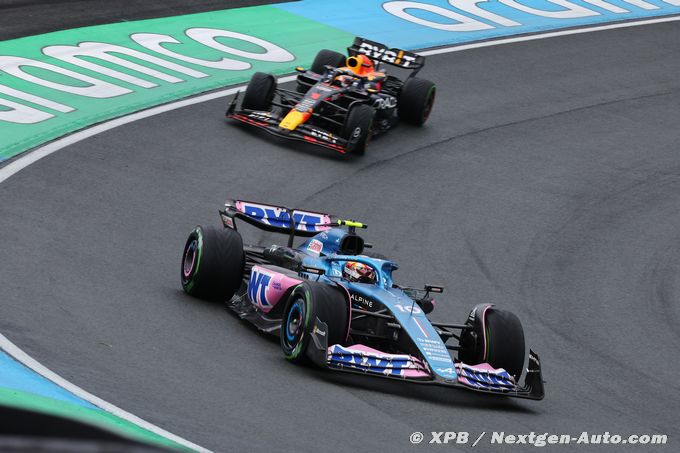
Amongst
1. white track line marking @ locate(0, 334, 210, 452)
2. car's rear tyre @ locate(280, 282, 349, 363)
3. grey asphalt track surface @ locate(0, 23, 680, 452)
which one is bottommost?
grey asphalt track surface @ locate(0, 23, 680, 452)

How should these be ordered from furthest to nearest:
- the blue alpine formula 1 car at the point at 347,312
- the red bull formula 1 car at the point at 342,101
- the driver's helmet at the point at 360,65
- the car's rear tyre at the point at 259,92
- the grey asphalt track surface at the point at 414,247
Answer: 1. the driver's helmet at the point at 360,65
2. the car's rear tyre at the point at 259,92
3. the red bull formula 1 car at the point at 342,101
4. the blue alpine formula 1 car at the point at 347,312
5. the grey asphalt track surface at the point at 414,247

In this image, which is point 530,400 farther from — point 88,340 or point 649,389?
point 88,340

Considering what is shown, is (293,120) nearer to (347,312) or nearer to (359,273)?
(359,273)

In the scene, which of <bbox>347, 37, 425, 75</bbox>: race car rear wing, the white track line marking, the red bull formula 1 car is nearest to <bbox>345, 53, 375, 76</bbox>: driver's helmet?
the red bull formula 1 car

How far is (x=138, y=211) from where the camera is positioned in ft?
46.1

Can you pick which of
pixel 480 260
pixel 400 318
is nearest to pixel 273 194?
pixel 480 260

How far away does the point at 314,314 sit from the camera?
9430 millimetres

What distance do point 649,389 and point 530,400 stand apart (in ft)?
5.14

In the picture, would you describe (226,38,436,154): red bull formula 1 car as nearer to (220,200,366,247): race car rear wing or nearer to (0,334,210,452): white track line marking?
(220,200,366,247): race car rear wing

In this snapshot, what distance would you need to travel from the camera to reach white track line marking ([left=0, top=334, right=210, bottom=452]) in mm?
7707

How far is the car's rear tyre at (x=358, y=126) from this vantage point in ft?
56.4

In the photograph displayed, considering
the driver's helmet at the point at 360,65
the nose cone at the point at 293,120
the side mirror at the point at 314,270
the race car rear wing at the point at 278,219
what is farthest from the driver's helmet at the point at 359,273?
the driver's helmet at the point at 360,65

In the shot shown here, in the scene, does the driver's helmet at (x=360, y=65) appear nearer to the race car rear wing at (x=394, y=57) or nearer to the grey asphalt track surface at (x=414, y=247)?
the race car rear wing at (x=394, y=57)

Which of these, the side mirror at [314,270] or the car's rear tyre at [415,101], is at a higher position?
the side mirror at [314,270]
